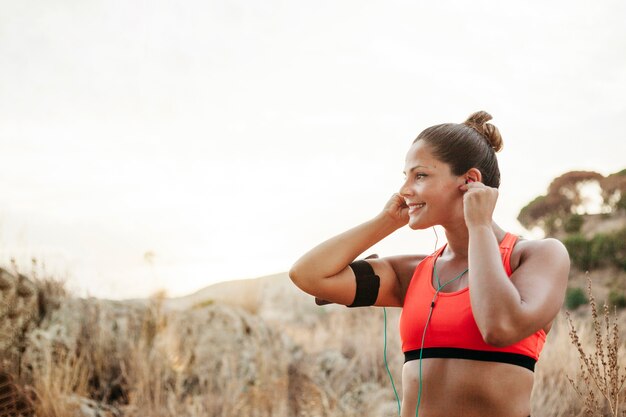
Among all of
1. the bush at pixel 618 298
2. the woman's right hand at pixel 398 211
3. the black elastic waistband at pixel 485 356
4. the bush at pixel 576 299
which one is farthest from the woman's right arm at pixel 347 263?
the bush at pixel 618 298

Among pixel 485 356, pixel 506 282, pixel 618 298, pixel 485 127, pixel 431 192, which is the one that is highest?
pixel 485 127

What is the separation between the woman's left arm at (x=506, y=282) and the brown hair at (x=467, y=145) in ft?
0.75

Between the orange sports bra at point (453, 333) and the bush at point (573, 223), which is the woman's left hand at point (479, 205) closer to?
the orange sports bra at point (453, 333)

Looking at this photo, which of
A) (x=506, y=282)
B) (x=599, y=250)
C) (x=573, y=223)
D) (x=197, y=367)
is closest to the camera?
(x=506, y=282)

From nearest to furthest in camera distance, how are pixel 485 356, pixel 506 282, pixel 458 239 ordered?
pixel 506 282
pixel 485 356
pixel 458 239

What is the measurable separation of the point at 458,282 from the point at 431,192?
342mm

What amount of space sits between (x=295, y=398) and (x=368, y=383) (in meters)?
1.08

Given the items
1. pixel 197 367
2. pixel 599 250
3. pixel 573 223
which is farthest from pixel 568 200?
pixel 197 367

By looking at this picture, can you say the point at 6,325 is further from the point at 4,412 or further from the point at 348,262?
the point at 348,262

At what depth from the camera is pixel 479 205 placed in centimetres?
215

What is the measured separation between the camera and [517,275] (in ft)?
6.95

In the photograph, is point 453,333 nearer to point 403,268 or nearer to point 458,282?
point 458,282

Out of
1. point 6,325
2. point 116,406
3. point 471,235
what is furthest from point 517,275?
point 6,325

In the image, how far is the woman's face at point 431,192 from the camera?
7.81 ft
